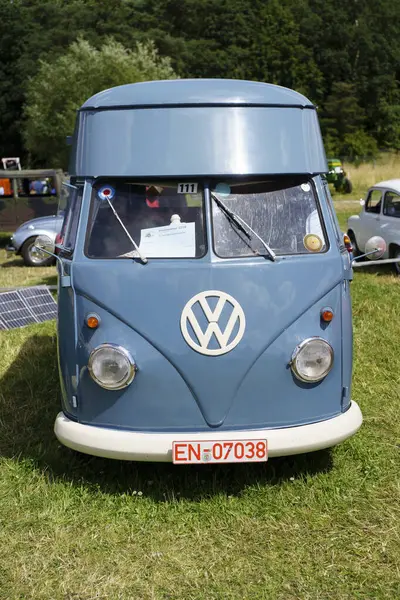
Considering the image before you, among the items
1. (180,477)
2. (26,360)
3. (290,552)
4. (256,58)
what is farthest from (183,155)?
(256,58)

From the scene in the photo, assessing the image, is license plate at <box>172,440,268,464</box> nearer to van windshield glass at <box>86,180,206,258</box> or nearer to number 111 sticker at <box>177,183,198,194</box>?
van windshield glass at <box>86,180,206,258</box>

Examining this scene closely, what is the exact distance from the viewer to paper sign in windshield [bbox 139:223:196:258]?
4.17 meters

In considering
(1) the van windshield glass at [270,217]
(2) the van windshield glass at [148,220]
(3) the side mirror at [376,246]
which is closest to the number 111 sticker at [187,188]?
(2) the van windshield glass at [148,220]

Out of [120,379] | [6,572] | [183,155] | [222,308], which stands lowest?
[6,572]

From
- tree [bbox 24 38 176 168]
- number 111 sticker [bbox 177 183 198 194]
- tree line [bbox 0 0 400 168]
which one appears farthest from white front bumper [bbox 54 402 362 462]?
tree line [bbox 0 0 400 168]

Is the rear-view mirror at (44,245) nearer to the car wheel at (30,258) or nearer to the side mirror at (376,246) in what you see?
the side mirror at (376,246)

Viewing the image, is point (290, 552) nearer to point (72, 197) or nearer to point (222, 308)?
point (222, 308)

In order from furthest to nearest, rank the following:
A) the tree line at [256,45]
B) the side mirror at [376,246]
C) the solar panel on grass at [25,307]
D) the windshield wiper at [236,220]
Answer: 1. the tree line at [256,45]
2. the solar panel on grass at [25,307]
3. the side mirror at [376,246]
4. the windshield wiper at [236,220]

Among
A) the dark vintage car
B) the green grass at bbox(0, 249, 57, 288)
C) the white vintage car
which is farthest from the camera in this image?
the dark vintage car

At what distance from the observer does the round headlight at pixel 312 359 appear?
13.3 feet

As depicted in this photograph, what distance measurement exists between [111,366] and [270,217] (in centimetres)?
128

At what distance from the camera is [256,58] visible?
63.9 meters

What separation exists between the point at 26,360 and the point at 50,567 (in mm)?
3494

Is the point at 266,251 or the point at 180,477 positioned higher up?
the point at 266,251
